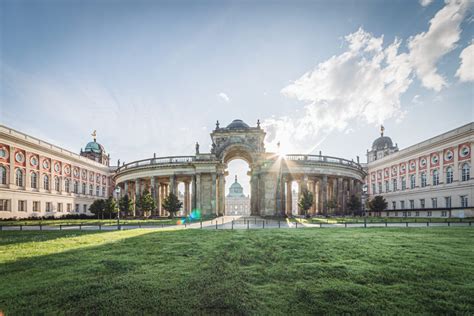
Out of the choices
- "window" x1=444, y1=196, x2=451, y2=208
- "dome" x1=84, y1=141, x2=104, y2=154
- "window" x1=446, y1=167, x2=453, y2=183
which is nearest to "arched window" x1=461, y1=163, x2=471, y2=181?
"window" x1=446, y1=167, x2=453, y2=183

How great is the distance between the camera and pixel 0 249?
503 inches

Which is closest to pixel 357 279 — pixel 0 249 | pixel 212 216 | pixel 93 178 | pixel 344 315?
pixel 344 315

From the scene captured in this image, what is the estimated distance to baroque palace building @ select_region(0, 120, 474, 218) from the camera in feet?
145

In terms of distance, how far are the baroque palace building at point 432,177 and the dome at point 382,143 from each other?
55.1ft

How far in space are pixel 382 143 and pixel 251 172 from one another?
6061 centimetres

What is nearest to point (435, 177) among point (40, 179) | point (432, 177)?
point (432, 177)

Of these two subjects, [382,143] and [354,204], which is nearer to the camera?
[354,204]

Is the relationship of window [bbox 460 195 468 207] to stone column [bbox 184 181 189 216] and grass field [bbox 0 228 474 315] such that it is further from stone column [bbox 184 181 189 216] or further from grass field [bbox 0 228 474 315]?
stone column [bbox 184 181 189 216]

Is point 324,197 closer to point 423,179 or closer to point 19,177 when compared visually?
point 423,179

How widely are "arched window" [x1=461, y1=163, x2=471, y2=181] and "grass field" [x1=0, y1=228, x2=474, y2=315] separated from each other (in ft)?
141

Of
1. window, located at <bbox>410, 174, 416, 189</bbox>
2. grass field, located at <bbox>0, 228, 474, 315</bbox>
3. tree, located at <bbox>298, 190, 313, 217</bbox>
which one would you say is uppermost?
window, located at <bbox>410, 174, 416, 189</bbox>

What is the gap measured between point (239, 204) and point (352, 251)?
12592cm

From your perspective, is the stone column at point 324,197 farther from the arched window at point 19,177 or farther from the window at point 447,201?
the arched window at point 19,177

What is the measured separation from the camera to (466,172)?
4431cm
